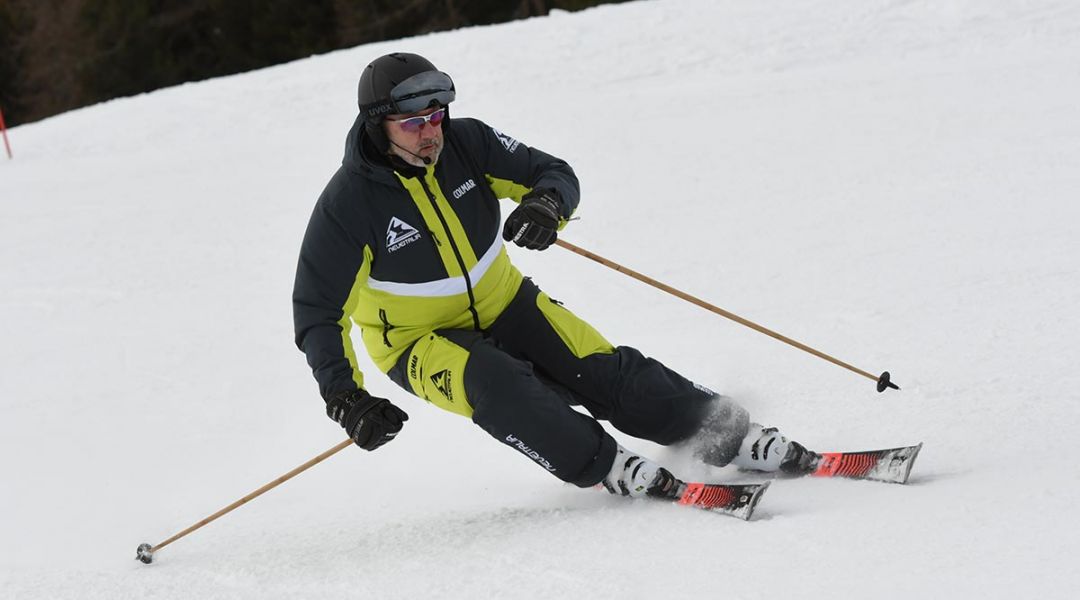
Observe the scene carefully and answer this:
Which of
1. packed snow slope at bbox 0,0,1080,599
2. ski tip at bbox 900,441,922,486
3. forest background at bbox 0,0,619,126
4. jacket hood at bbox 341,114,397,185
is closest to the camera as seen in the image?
packed snow slope at bbox 0,0,1080,599

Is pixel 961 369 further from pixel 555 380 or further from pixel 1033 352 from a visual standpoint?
pixel 555 380

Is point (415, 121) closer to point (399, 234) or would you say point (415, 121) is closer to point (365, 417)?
point (399, 234)

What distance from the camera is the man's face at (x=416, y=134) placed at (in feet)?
12.2

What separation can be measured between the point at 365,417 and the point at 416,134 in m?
0.93

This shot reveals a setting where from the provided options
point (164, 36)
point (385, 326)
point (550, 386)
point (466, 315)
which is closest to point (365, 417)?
point (385, 326)

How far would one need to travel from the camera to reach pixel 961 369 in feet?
15.3

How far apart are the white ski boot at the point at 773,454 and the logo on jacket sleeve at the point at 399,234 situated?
1325 mm

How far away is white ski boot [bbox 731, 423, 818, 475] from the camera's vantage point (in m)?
3.84

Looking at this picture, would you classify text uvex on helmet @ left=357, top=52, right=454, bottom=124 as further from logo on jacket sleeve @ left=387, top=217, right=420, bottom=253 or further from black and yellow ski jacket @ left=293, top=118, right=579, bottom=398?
logo on jacket sleeve @ left=387, top=217, right=420, bottom=253

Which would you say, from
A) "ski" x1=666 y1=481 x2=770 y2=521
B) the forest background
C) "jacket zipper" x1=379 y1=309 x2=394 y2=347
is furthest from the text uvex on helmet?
the forest background

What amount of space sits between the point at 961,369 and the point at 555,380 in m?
1.78

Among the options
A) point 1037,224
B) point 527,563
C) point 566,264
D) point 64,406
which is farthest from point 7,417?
point 1037,224

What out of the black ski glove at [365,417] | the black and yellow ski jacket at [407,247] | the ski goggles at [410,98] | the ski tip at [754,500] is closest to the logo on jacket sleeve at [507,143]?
the black and yellow ski jacket at [407,247]

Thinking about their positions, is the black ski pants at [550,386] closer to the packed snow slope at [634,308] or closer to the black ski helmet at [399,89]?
the packed snow slope at [634,308]
